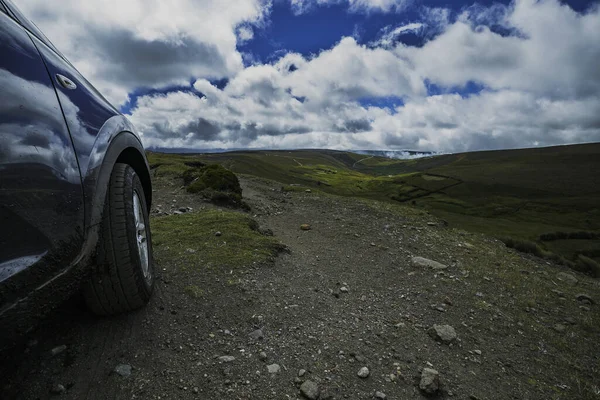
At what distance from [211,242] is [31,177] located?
15.0 feet

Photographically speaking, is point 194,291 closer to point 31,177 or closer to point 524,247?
point 31,177

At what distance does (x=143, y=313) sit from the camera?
3.33 meters

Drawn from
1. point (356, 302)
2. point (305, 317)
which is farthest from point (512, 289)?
point (305, 317)

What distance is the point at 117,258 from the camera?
8.61 ft

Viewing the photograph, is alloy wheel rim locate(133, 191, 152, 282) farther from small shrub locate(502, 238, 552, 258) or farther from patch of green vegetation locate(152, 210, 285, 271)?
A: small shrub locate(502, 238, 552, 258)

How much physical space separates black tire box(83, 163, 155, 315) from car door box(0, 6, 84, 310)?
17.1 inches

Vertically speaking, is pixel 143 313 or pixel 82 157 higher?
pixel 82 157

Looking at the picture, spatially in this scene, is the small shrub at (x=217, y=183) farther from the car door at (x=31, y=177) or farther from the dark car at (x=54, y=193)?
the car door at (x=31, y=177)

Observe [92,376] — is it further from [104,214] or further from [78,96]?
[78,96]

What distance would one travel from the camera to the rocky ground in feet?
8.80

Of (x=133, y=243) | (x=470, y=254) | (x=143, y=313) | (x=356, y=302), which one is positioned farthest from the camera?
(x=470, y=254)

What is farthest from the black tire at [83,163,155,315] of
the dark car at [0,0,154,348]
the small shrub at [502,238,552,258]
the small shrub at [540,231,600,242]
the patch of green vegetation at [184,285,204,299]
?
the small shrub at [540,231,600,242]

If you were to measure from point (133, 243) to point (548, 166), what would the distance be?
199227 mm

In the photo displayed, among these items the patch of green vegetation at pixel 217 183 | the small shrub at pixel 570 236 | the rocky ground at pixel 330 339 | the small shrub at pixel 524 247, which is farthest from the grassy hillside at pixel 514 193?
the rocky ground at pixel 330 339
